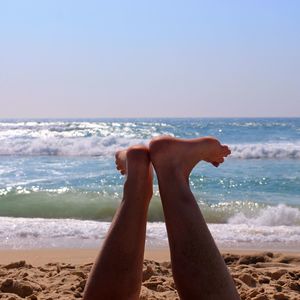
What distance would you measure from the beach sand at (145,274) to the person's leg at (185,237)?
4.22 feet

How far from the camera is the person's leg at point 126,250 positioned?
7.87ft

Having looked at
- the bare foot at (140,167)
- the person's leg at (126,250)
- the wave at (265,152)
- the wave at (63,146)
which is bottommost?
the wave at (63,146)

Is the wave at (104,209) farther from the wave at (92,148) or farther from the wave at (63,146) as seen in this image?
the wave at (63,146)

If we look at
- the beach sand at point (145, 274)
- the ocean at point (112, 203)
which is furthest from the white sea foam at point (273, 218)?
the beach sand at point (145, 274)

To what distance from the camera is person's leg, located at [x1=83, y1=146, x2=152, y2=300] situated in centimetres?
240

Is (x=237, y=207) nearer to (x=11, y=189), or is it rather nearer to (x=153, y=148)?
(x=11, y=189)

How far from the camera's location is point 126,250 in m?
2.43

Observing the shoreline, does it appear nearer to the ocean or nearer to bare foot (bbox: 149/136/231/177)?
the ocean

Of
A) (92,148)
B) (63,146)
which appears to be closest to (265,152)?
(92,148)

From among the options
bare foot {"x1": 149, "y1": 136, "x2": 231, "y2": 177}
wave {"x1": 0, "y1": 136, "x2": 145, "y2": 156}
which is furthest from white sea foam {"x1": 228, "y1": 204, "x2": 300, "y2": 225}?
wave {"x1": 0, "y1": 136, "x2": 145, "y2": 156}

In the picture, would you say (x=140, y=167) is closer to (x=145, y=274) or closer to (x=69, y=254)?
(x=145, y=274)

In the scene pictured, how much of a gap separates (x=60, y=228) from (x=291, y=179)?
20.5 feet

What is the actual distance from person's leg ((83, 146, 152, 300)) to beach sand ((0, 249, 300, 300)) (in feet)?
3.84

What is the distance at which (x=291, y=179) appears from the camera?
11.3 meters
